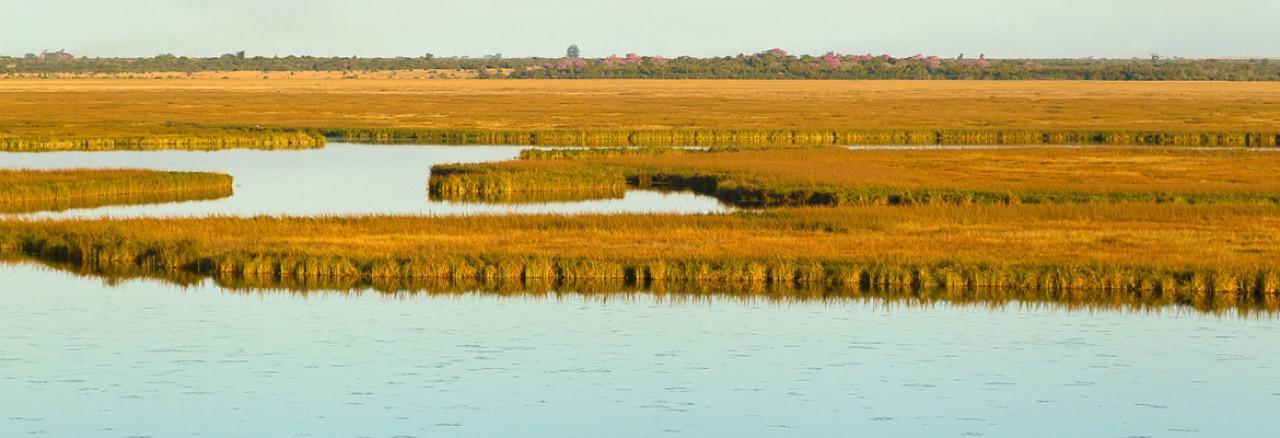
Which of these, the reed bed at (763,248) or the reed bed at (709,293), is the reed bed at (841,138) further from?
the reed bed at (709,293)

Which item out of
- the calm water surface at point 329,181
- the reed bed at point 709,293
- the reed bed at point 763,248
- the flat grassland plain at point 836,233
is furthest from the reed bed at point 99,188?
the reed bed at point 709,293

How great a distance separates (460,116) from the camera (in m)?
105

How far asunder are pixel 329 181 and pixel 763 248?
2490 centimetres

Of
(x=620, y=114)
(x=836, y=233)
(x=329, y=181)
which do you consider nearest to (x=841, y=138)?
(x=620, y=114)

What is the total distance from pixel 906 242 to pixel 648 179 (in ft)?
68.3

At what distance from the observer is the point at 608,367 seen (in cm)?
2083

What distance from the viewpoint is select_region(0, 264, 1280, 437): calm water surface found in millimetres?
17906

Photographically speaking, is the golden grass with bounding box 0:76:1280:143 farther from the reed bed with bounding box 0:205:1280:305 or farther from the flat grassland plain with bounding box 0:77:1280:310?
the reed bed with bounding box 0:205:1280:305

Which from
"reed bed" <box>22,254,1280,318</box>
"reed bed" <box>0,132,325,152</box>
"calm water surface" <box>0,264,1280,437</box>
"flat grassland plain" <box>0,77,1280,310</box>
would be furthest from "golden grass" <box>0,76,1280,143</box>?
"calm water surface" <box>0,264,1280,437</box>

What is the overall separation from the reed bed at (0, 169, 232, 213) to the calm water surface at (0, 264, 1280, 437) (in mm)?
17115

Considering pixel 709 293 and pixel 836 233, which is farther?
pixel 836 233

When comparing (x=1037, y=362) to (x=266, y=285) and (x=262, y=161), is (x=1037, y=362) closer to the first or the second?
(x=266, y=285)

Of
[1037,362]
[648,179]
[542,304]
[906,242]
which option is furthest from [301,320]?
[648,179]

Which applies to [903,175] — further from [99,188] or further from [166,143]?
[166,143]
